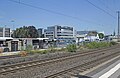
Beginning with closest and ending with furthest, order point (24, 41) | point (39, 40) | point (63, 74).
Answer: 1. point (63, 74)
2. point (24, 41)
3. point (39, 40)

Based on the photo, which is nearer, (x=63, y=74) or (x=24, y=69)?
(x=63, y=74)

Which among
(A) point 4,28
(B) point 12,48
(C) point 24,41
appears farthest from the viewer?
(A) point 4,28

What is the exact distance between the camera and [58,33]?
592 ft

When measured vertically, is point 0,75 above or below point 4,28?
below

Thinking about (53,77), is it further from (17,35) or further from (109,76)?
(17,35)

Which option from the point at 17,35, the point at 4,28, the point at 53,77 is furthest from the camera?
the point at 17,35

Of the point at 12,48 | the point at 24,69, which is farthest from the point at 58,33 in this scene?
the point at 24,69

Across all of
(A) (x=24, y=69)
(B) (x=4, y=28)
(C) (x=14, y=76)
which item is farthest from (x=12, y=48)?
(B) (x=4, y=28)

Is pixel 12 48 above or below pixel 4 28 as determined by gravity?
below

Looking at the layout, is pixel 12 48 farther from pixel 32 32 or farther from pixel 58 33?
pixel 58 33

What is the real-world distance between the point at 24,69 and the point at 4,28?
359 feet

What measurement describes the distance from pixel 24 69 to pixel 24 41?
3596 cm

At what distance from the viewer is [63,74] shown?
44.1 ft

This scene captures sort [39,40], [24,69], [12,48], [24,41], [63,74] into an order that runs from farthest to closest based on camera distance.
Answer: [39,40]
[24,41]
[12,48]
[24,69]
[63,74]
